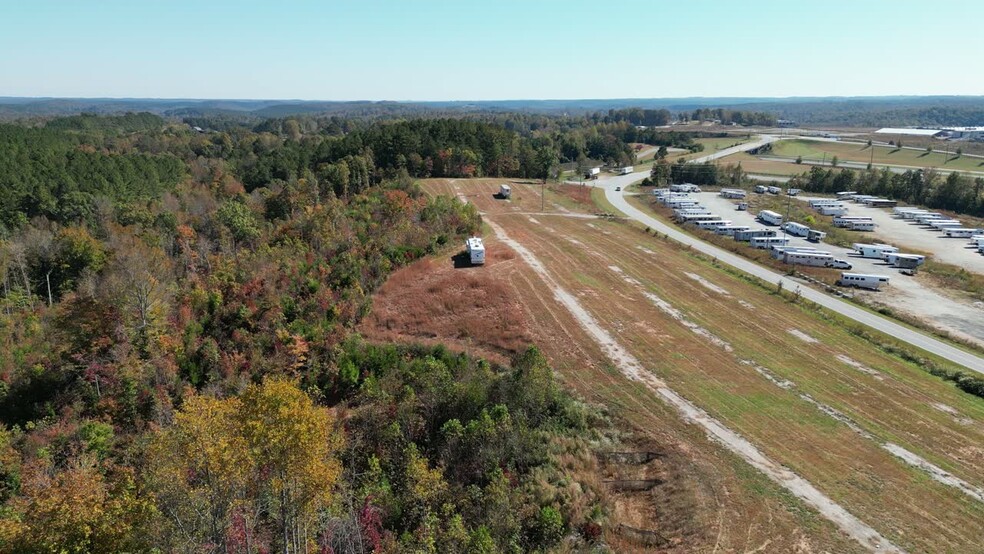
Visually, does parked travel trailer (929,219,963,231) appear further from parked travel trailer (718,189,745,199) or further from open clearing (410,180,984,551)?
open clearing (410,180,984,551)

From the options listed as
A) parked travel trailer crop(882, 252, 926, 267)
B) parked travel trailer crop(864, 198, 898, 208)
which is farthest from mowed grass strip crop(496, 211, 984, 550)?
parked travel trailer crop(864, 198, 898, 208)

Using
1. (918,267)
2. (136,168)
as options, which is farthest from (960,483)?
(136,168)

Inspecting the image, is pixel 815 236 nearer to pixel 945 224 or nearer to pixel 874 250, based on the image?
pixel 874 250

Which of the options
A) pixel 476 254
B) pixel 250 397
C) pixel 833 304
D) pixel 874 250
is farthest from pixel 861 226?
pixel 250 397

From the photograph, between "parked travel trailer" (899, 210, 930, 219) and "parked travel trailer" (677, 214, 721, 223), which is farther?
"parked travel trailer" (899, 210, 930, 219)

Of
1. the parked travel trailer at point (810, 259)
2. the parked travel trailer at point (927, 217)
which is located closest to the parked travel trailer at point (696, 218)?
the parked travel trailer at point (810, 259)

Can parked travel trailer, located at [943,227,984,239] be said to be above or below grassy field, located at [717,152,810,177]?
below

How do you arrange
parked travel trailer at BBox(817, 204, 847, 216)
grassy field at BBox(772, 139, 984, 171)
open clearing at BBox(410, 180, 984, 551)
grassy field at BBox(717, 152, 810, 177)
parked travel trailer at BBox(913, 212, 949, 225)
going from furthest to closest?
grassy field at BBox(772, 139, 984, 171)
grassy field at BBox(717, 152, 810, 177)
parked travel trailer at BBox(817, 204, 847, 216)
parked travel trailer at BBox(913, 212, 949, 225)
open clearing at BBox(410, 180, 984, 551)
